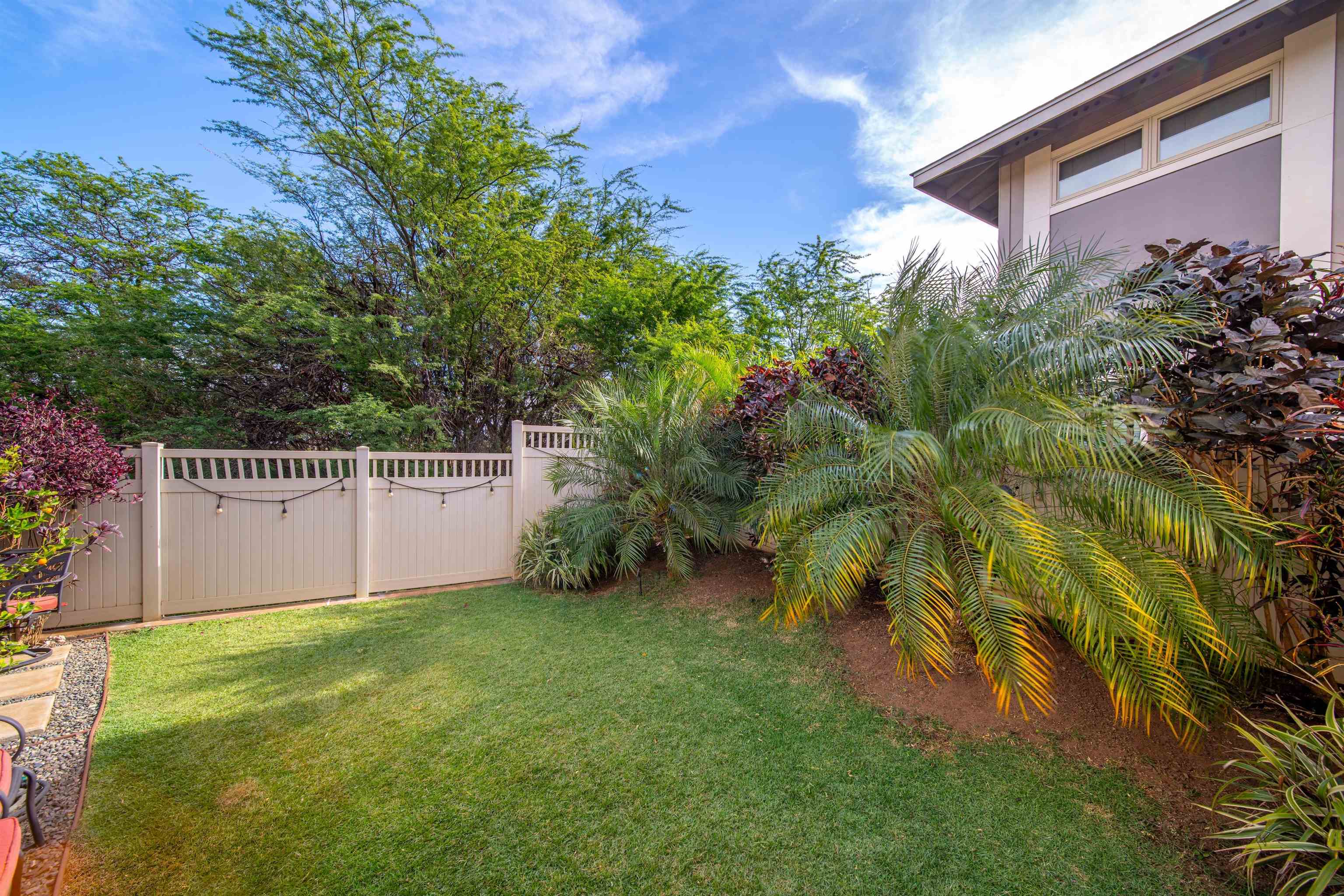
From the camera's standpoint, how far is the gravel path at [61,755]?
6.03 ft

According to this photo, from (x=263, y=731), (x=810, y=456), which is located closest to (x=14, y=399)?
(x=263, y=731)

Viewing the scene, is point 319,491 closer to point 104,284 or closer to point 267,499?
point 267,499

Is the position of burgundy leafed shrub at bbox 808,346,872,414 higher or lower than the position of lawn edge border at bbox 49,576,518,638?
higher

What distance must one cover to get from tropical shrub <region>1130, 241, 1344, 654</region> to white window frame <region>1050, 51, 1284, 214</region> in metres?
2.87

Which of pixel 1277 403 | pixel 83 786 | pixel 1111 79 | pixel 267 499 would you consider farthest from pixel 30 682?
pixel 1111 79

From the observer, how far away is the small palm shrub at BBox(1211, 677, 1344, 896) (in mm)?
1492

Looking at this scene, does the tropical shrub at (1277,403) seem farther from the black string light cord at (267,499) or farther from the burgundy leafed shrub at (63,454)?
the burgundy leafed shrub at (63,454)

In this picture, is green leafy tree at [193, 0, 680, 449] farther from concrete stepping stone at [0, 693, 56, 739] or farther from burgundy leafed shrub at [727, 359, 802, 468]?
concrete stepping stone at [0, 693, 56, 739]

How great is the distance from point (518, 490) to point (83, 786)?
13.7 ft

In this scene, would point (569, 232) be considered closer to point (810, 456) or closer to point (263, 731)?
point (810, 456)

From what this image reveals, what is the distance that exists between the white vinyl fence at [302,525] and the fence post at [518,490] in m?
0.01

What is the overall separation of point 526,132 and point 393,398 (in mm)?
5490

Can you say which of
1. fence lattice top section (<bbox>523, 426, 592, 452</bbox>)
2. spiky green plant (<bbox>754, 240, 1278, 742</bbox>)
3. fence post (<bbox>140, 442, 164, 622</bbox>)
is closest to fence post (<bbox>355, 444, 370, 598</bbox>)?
fence post (<bbox>140, 442, 164, 622</bbox>)

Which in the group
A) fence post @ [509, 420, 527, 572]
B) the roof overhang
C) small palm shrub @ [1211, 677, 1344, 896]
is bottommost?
small palm shrub @ [1211, 677, 1344, 896]
